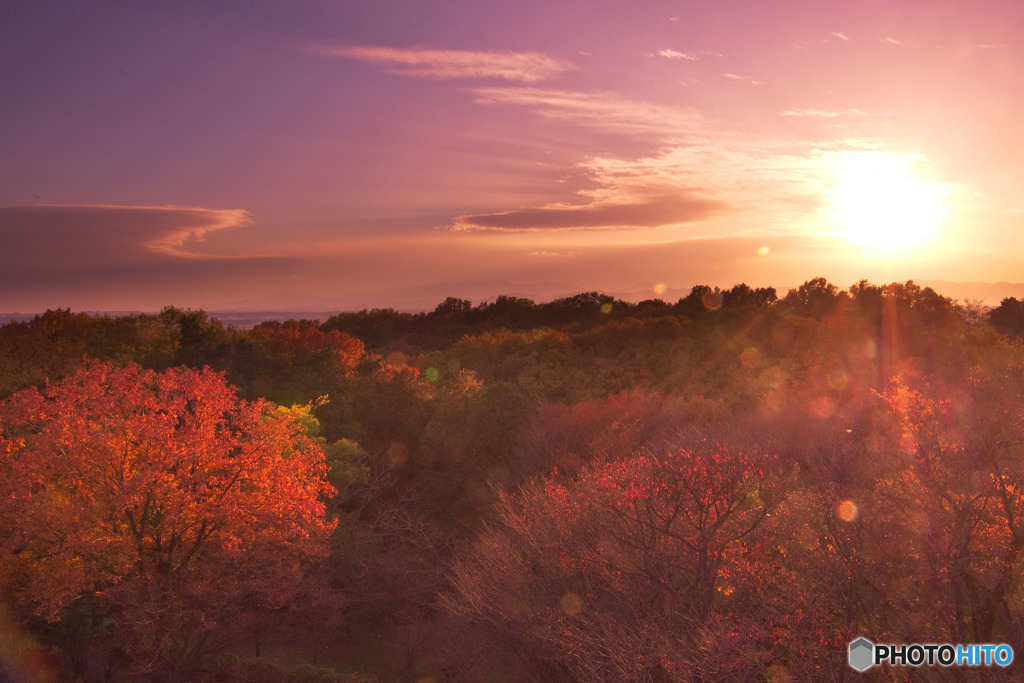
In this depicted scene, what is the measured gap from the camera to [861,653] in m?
17.3

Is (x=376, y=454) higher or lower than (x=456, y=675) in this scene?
higher

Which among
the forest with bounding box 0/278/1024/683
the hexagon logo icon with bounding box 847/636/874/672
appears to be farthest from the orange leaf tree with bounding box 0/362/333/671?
the hexagon logo icon with bounding box 847/636/874/672

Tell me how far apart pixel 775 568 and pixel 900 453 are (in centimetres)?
511

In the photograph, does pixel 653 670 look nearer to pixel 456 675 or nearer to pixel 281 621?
pixel 456 675

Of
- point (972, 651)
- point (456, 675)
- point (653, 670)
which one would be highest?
point (972, 651)

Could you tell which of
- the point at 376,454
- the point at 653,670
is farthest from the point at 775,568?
the point at 376,454

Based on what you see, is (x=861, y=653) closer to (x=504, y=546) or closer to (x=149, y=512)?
(x=504, y=546)

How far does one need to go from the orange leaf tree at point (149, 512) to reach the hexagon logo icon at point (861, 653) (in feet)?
51.0

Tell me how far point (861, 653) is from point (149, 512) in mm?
20570

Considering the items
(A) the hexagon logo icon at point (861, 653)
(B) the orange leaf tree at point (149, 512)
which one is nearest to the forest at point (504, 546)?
(B) the orange leaf tree at point (149, 512)

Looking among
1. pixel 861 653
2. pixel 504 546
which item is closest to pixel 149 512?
pixel 504 546

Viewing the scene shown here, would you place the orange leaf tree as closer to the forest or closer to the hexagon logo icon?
the forest

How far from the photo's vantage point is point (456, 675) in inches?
1043

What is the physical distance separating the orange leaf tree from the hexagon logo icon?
15.6 m
